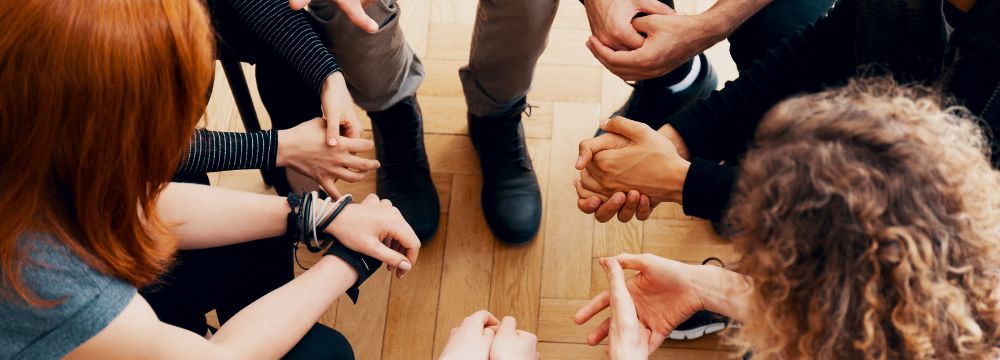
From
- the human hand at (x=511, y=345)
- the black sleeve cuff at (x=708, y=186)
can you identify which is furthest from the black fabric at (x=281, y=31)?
the black sleeve cuff at (x=708, y=186)

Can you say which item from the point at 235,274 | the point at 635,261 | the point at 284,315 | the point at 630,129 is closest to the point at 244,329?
the point at 284,315

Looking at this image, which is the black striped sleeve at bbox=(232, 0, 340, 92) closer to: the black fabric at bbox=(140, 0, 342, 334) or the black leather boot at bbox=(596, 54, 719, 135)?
the black fabric at bbox=(140, 0, 342, 334)

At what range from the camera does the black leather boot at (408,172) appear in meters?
1.70

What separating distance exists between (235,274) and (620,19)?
0.70 m

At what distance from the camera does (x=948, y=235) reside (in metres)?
0.72

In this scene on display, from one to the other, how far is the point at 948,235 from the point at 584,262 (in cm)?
104

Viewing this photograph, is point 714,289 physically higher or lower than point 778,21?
lower

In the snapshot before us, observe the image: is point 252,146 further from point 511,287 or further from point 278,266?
point 511,287

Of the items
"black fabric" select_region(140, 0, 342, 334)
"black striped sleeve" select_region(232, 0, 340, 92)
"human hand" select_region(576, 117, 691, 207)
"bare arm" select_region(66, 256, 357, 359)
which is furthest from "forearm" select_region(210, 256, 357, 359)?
"human hand" select_region(576, 117, 691, 207)

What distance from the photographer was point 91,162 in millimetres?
877

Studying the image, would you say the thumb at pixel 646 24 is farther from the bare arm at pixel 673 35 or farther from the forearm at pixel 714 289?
the forearm at pixel 714 289

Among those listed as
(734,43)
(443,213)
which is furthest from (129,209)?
(734,43)

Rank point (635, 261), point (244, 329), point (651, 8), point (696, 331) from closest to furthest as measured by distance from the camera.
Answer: point (244, 329), point (635, 261), point (651, 8), point (696, 331)

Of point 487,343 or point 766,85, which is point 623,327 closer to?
point 487,343
